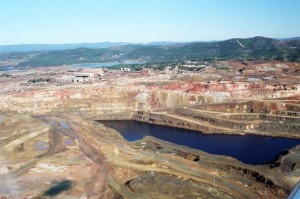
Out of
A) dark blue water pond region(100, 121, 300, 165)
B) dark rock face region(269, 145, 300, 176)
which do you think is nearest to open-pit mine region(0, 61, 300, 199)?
dark rock face region(269, 145, 300, 176)

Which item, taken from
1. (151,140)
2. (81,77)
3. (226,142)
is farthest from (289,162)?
(81,77)

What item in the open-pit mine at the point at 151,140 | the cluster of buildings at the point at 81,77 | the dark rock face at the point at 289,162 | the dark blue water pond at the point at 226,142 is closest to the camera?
the open-pit mine at the point at 151,140

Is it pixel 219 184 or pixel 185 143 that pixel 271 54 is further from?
pixel 219 184

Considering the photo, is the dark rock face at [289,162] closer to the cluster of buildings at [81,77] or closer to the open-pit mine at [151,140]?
the open-pit mine at [151,140]

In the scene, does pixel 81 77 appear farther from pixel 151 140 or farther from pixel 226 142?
pixel 226 142

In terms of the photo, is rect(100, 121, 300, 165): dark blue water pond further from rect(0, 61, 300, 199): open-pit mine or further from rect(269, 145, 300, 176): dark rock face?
rect(269, 145, 300, 176): dark rock face

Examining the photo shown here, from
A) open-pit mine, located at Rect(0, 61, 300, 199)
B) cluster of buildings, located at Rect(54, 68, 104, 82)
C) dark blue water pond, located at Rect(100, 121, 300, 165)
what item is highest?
cluster of buildings, located at Rect(54, 68, 104, 82)

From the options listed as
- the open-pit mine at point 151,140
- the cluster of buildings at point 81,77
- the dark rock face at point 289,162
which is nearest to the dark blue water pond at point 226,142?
the open-pit mine at point 151,140
